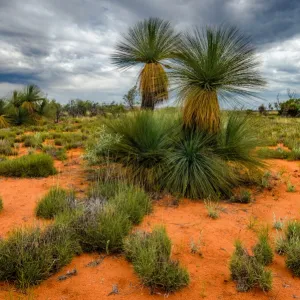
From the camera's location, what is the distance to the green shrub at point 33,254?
124 inches

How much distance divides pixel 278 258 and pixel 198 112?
3.37 metres

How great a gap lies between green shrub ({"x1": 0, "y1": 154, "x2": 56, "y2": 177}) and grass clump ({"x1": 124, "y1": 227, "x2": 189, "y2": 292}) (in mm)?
4944

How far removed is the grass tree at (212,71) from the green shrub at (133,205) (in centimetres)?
222

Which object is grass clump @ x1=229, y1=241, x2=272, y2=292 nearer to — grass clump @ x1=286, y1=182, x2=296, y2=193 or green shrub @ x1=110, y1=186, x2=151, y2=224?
green shrub @ x1=110, y1=186, x2=151, y2=224

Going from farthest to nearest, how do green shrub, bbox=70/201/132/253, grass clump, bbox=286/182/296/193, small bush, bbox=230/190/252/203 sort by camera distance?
grass clump, bbox=286/182/296/193
small bush, bbox=230/190/252/203
green shrub, bbox=70/201/132/253

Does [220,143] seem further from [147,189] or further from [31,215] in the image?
[31,215]

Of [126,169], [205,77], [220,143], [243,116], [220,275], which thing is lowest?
[220,275]

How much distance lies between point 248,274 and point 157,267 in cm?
96

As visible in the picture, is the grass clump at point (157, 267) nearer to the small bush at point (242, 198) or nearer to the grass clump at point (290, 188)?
the small bush at point (242, 198)

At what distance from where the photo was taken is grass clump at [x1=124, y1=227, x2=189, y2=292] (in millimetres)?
3125

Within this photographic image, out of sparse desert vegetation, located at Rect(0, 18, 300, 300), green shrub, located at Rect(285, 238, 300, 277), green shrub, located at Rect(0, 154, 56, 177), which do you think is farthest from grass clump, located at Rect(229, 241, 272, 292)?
green shrub, located at Rect(0, 154, 56, 177)

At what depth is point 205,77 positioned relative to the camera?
626 cm

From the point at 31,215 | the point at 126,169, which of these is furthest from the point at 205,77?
the point at 31,215

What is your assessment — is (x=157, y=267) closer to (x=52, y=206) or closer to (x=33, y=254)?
(x=33, y=254)
